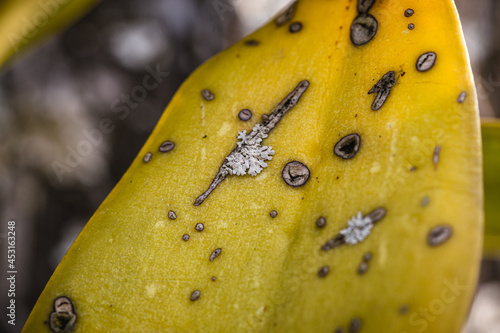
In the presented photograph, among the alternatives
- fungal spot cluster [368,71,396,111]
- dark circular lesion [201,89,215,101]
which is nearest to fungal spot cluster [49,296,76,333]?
dark circular lesion [201,89,215,101]

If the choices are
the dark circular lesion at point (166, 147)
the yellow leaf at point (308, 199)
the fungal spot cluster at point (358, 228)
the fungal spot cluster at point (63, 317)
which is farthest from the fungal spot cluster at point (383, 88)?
the fungal spot cluster at point (63, 317)

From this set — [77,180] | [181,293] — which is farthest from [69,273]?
[77,180]

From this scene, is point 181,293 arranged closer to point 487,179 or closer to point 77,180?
point 487,179

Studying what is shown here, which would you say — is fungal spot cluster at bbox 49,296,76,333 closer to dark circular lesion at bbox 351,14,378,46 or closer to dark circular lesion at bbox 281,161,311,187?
dark circular lesion at bbox 281,161,311,187

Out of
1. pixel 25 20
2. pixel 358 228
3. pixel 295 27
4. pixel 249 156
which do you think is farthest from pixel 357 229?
pixel 25 20

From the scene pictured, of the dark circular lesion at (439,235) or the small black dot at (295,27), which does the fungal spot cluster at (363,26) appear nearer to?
the small black dot at (295,27)

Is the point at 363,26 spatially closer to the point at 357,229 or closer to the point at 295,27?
the point at 295,27
